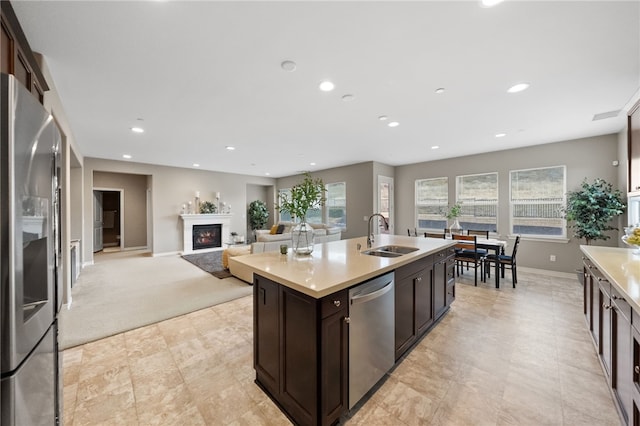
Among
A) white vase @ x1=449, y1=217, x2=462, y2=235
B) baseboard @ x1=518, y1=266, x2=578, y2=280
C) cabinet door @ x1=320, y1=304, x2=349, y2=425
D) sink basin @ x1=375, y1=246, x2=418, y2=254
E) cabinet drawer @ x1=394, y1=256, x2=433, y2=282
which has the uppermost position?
white vase @ x1=449, y1=217, x2=462, y2=235

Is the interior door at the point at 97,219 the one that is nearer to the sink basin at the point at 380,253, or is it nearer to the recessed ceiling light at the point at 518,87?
the sink basin at the point at 380,253

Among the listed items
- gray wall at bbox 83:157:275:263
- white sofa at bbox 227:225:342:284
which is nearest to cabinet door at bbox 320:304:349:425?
white sofa at bbox 227:225:342:284

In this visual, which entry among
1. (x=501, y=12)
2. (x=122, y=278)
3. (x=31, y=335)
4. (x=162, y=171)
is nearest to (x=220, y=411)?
(x=31, y=335)

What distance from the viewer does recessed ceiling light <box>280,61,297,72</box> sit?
7.34 feet

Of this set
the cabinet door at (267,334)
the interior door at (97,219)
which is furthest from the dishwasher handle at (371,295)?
the interior door at (97,219)

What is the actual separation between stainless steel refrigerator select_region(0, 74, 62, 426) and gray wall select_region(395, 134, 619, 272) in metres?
6.95

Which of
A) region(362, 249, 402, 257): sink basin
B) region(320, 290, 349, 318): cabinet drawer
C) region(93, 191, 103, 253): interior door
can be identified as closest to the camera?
region(320, 290, 349, 318): cabinet drawer

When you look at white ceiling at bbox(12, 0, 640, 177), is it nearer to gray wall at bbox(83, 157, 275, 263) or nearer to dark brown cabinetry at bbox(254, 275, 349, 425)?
dark brown cabinetry at bbox(254, 275, 349, 425)

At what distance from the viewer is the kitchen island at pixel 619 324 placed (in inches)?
52.1

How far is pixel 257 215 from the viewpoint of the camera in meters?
9.73

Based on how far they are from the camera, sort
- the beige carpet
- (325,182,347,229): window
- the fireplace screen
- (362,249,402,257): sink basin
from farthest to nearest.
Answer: the fireplace screen < (325,182,347,229): window < the beige carpet < (362,249,402,257): sink basin

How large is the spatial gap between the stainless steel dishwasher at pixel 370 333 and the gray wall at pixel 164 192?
7401 millimetres

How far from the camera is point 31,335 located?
93cm

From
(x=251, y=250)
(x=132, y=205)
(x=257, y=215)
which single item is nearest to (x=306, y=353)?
(x=251, y=250)
